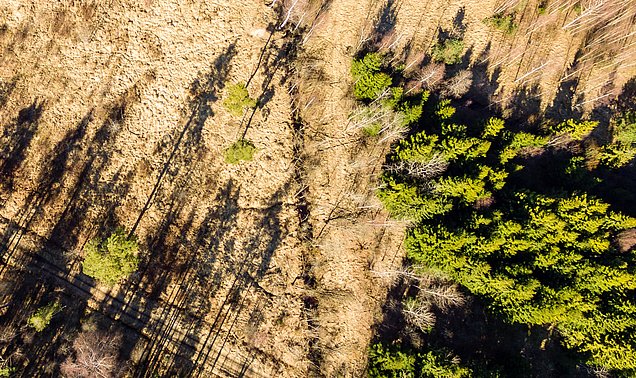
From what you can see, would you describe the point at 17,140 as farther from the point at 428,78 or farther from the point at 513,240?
the point at 513,240

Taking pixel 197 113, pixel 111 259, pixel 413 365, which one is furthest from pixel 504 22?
pixel 111 259

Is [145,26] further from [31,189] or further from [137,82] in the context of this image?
[31,189]

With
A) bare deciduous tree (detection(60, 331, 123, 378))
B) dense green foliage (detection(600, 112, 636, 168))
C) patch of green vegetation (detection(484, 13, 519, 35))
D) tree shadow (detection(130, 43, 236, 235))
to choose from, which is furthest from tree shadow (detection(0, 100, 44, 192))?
dense green foliage (detection(600, 112, 636, 168))

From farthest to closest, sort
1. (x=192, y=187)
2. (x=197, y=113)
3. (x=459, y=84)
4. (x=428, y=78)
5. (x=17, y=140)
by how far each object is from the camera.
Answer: (x=459, y=84) → (x=428, y=78) → (x=197, y=113) → (x=192, y=187) → (x=17, y=140)

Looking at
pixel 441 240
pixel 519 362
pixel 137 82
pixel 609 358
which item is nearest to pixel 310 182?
pixel 441 240

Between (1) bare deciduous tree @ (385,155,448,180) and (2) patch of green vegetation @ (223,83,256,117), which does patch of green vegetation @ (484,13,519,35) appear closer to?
(1) bare deciduous tree @ (385,155,448,180)

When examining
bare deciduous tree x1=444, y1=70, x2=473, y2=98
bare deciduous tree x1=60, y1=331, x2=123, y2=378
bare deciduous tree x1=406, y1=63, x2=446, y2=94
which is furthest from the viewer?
bare deciduous tree x1=444, y1=70, x2=473, y2=98

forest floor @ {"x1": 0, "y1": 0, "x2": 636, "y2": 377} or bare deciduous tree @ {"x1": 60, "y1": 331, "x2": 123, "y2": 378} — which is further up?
forest floor @ {"x1": 0, "y1": 0, "x2": 636, "y2": 377}
